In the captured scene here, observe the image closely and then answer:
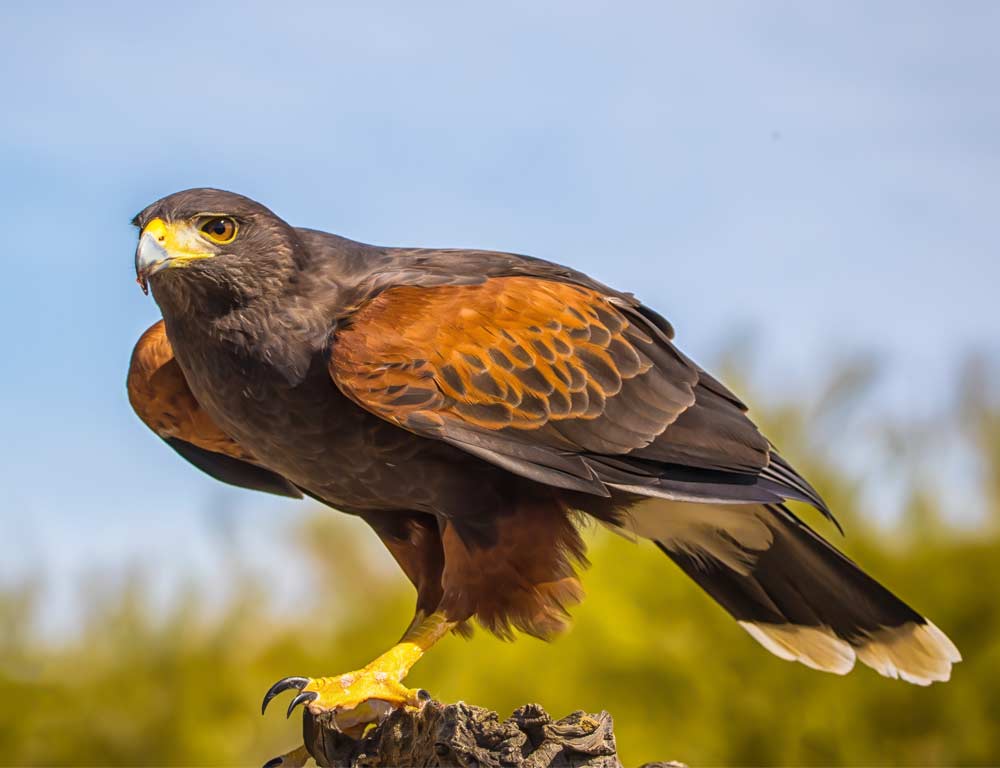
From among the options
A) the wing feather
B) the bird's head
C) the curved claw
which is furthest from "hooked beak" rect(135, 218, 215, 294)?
the curved claw

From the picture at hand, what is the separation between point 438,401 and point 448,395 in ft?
0.19

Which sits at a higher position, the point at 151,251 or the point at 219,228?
the point at 219,228

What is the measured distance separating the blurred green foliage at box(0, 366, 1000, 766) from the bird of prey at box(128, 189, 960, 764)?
15.0 ft

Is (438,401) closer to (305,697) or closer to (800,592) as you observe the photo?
(305,697)

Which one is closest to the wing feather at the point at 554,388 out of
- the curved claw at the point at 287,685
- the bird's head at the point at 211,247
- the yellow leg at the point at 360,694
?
the bird's head at the point at 211,247

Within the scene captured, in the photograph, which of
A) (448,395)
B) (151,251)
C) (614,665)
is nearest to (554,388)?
(448,395)

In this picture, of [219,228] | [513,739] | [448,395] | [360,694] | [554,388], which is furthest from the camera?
[554,388]

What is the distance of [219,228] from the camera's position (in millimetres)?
4000

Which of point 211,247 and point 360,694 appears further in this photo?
point 211,247

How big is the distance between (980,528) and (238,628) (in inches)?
272

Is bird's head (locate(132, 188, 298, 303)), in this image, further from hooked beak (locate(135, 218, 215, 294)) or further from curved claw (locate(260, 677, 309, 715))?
curved claw (locate(260, 677, 309, 715))

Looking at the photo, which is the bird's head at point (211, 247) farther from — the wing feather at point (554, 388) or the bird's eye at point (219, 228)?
the wing feather at point (554, 388)

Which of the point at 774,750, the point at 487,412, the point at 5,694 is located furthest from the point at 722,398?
the point at 5,694

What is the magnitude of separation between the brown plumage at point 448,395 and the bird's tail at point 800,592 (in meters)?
0.10
